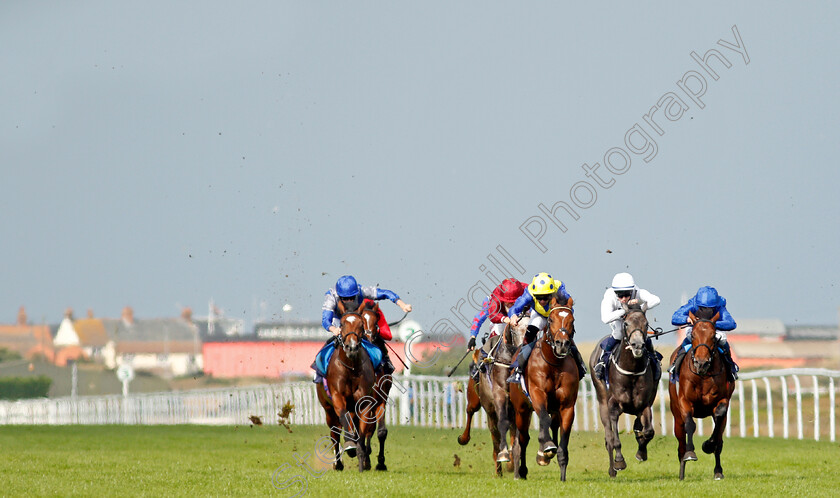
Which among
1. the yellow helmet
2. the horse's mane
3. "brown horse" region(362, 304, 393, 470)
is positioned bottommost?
"brown horse" region(362, 304, 393, 470)

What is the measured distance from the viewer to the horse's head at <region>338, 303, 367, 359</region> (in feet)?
42.1

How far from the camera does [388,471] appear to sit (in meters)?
13.6

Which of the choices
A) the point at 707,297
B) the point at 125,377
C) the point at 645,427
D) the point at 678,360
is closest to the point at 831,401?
the point at 645,427

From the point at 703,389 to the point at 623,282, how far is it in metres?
1.60

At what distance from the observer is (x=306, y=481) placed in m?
11.2

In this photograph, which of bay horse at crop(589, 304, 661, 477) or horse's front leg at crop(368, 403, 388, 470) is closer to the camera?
bay horse at crop(589, 304, 661, 477)

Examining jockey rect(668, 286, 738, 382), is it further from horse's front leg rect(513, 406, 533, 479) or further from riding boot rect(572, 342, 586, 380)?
horse's front leg rect(513, 406, 533, 479)

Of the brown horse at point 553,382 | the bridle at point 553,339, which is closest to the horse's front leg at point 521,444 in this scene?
the brown horse at point 553,382

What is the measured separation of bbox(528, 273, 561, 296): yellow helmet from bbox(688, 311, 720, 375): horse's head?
1540 millimetres

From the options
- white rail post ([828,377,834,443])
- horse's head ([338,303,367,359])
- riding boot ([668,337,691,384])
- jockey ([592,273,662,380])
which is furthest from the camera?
white rail post ([828,377,834,443])

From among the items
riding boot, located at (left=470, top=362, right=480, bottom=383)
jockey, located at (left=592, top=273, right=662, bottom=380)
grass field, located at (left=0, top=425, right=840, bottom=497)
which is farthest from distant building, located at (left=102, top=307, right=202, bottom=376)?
jockey, located at (left=592, top=273, right=662, bottom=380)

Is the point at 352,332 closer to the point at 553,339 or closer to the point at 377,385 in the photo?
the point at 377,385

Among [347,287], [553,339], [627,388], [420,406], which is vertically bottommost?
[420,406]

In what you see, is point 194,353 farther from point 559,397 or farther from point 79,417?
point 559,397
